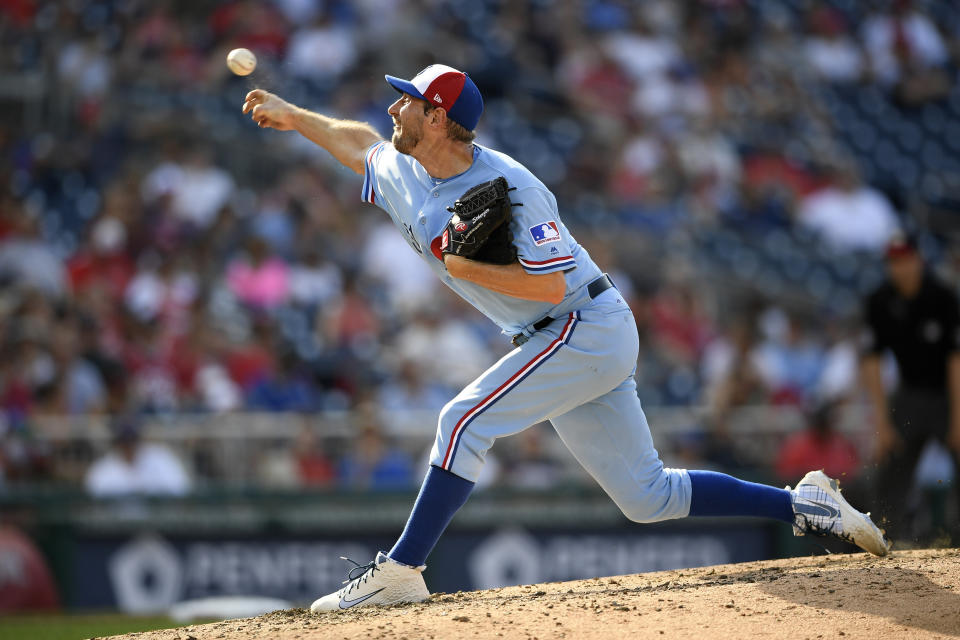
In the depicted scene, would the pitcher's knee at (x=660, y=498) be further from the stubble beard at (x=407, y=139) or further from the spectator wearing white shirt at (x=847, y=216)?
the spectator wearing white shirt at (x=847, y=216)

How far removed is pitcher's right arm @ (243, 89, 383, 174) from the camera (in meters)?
4.68

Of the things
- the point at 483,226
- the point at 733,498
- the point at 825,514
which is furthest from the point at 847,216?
the point at 483,226

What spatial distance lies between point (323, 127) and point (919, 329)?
3.90 m

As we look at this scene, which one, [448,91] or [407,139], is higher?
[448,91]

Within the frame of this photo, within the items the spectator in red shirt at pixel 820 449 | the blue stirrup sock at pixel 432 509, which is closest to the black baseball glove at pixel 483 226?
the blue stirrup sock at pixel 432 509

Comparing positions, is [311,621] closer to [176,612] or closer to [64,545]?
[176,612]

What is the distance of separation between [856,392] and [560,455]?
8.14 ft

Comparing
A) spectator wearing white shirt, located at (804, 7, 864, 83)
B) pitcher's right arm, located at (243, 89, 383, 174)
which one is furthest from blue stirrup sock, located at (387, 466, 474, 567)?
spectator wearing white shirt, located at (804, 7, 864, 83)

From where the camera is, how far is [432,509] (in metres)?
4.07

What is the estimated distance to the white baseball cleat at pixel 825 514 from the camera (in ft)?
Answer: 14.8

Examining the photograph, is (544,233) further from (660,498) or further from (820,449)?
(820,449)

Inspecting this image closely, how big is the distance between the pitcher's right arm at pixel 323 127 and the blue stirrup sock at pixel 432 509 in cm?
134

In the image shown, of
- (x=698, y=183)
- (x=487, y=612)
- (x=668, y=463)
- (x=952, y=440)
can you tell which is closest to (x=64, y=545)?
(x=668, y=463)

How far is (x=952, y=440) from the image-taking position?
6930 millimetres
